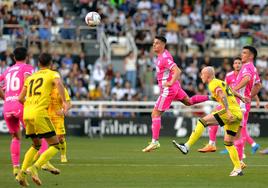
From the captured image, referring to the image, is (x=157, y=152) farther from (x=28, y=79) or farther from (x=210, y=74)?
(x=28, y=79)

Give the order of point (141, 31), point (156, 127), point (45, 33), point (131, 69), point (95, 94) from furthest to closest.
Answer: point (141, 31) < point (45, 33) < point (131, 69) < point (95, 94) < point (156, 127)

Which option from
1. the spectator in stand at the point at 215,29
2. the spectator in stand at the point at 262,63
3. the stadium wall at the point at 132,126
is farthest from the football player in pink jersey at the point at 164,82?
the spectator in stand at the point at 215,29

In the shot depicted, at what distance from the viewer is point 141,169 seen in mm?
19094

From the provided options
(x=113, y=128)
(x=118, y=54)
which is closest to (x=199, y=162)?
(x=113, y=128)

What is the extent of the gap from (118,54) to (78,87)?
3793 mm

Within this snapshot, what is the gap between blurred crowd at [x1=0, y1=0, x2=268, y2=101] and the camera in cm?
3625

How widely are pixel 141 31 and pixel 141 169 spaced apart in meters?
20.3

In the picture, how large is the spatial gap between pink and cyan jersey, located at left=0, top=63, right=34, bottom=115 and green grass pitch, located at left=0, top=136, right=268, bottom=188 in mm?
1301

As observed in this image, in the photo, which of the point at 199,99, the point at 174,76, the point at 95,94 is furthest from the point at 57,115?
the point at 95,94

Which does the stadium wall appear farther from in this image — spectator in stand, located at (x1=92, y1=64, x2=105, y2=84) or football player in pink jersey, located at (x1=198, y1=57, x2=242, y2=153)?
football player in pink jersey, located at (x1=198, y1=57, x2=242, y2=153)

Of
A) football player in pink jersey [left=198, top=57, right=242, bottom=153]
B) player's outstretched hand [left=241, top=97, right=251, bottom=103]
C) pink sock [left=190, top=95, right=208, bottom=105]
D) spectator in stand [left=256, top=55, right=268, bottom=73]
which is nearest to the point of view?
player's outstretched hand [left=241, top=97, right=251, bottom=103]

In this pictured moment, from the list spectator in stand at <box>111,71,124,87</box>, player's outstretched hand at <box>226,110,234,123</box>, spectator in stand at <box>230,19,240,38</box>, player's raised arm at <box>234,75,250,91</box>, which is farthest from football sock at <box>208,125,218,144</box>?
spectator in stand at <box>230,19,240,38</box>

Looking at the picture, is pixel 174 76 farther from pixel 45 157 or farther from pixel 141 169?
pixel 45 157

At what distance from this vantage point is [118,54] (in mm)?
38875
